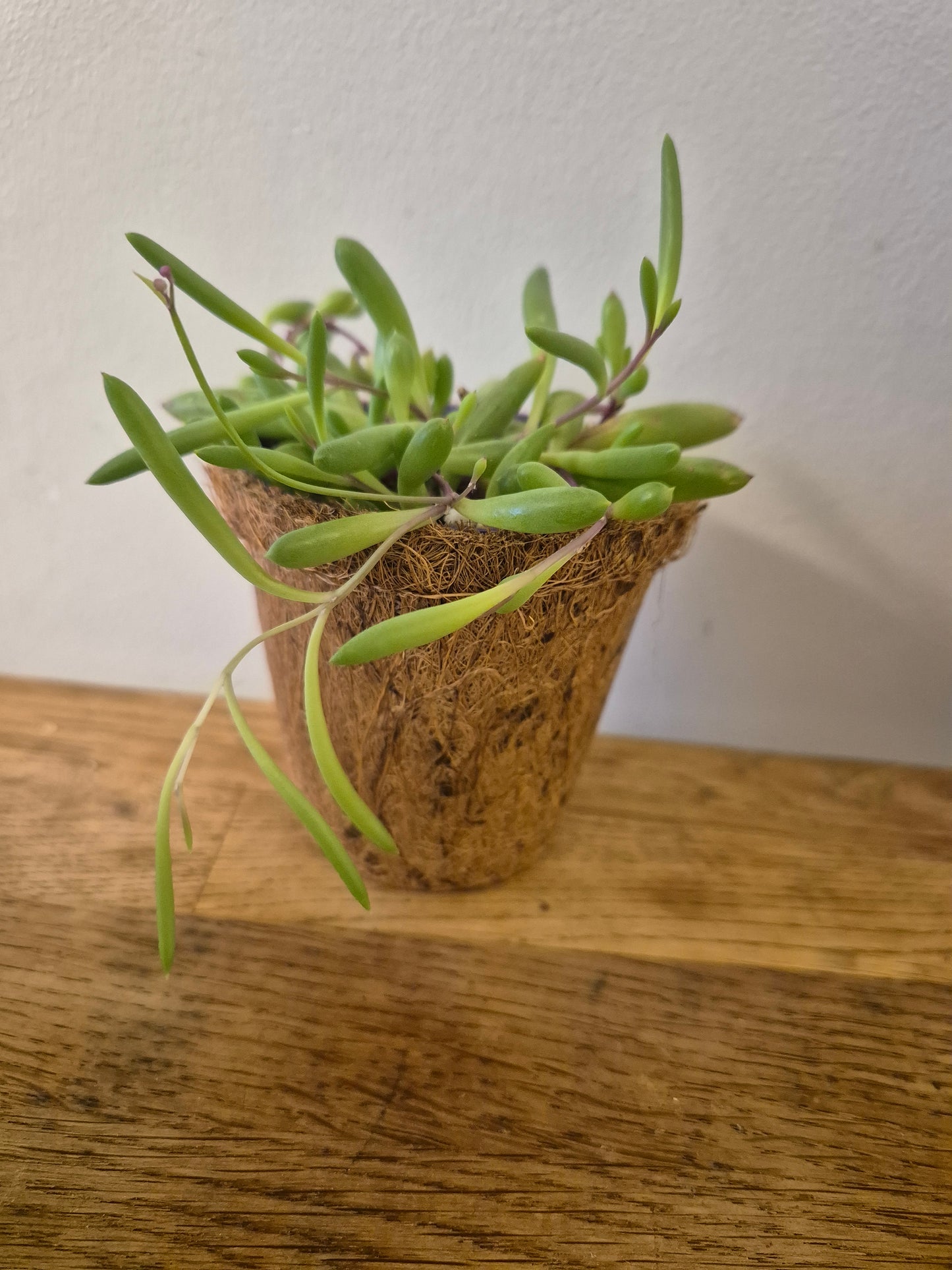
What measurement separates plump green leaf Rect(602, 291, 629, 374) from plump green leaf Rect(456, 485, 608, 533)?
0.16m

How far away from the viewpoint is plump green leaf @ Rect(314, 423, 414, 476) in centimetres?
39

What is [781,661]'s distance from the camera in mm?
737

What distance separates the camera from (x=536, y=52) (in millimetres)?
537

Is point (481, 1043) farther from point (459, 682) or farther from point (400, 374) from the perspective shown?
point (400, 374)

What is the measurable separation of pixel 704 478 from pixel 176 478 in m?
0.27

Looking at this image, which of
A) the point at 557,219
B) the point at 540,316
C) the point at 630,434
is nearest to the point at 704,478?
the point at 630,434

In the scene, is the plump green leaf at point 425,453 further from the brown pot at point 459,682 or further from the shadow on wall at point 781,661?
the shadow on wall at point 781,661

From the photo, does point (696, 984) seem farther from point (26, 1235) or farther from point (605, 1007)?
point (26, 1235)

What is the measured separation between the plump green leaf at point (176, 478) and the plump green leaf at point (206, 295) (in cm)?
7

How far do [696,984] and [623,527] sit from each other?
31 centimetres

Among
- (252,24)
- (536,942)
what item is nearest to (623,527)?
(536,942)

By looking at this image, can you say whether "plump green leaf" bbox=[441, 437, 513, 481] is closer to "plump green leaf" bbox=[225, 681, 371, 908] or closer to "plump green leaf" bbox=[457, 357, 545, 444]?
"plump green leaf" bbox=[457, 357, 545, 444]

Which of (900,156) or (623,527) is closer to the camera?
(623,527)

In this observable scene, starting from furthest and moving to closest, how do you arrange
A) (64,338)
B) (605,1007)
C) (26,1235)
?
1. (64,338)
2. (605,1007)
3. (26,1235)
